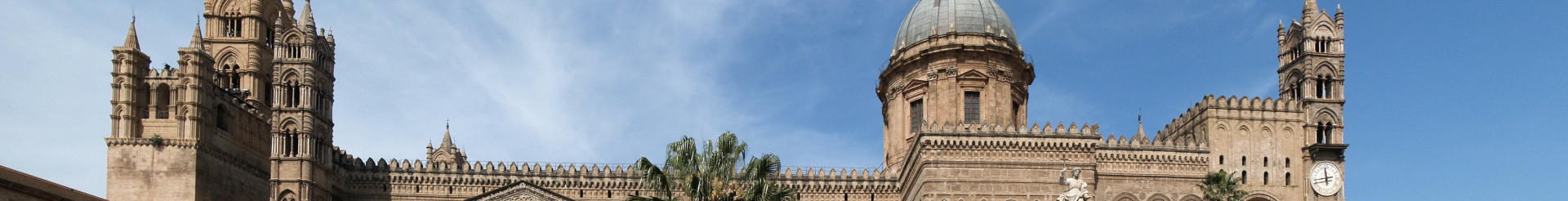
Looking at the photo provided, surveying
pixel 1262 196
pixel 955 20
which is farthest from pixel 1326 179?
pixel 955 20

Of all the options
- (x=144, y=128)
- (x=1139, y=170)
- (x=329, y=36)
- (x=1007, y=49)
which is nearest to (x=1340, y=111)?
(x=1139, y=170)

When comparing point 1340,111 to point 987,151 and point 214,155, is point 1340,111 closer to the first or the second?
point 987,151

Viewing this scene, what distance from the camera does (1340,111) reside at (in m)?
53.4

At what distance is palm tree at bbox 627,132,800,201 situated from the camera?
1412 inches

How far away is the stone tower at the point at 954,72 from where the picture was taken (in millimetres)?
56969

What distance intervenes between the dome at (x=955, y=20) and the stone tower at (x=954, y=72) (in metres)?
0.03

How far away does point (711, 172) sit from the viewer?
35969 millimetres

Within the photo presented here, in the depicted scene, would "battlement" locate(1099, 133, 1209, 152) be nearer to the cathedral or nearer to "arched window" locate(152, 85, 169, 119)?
the cathedral

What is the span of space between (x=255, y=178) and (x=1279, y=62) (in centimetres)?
3524

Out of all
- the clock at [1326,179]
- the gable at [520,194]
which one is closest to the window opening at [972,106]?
the clock at [1326,179]

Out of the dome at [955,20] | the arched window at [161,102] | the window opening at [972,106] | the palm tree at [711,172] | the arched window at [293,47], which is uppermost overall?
the dome at [955,20]

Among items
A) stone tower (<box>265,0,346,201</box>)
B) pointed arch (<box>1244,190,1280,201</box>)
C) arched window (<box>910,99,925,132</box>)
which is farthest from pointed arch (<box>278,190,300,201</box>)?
A: pointed arch (<box>1244,190,1280,201</box>)

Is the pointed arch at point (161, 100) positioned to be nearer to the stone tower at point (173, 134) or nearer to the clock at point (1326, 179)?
the stone tower at point (173, 134)

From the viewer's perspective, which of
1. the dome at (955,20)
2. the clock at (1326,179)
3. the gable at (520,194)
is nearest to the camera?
the gable at (520,194)
